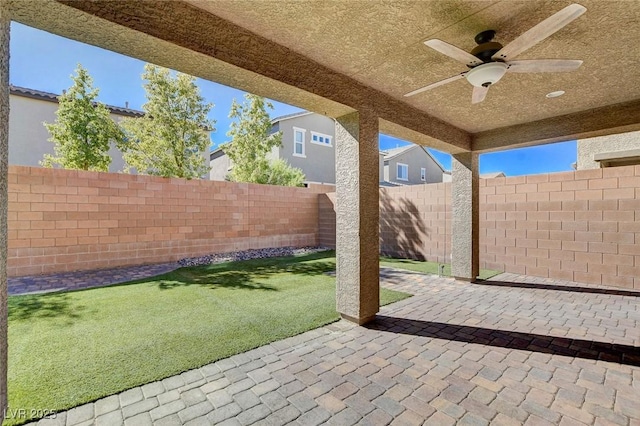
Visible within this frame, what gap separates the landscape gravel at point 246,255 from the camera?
7518 mm

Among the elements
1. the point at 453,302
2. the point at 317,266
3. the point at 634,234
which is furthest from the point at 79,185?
the point at 634,234

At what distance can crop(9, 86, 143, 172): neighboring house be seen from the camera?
37.2 feet

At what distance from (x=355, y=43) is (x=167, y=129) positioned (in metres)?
8.53

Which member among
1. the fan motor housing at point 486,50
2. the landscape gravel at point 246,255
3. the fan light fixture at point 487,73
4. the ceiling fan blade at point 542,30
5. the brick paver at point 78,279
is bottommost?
the brick paver at point 78,279

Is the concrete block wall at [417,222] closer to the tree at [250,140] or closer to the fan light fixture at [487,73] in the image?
the fan light fixture at [487,73]

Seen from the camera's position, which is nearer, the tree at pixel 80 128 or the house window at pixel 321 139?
the tree at pixel 80 128

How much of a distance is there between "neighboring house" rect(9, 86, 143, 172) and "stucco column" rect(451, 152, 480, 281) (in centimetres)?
1513

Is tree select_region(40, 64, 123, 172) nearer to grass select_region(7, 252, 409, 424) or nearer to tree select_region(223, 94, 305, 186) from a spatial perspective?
tree select_region(223, 94, 305, 186)

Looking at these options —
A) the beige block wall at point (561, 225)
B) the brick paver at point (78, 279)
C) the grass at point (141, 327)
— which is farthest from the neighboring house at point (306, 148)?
the grass at point (141, 327)

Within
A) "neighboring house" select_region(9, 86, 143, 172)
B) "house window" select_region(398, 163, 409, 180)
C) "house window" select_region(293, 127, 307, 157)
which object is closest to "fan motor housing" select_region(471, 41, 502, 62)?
"house window" select_region(293, 127, 307, 157)

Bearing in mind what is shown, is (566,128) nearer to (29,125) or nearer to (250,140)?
(250,140)

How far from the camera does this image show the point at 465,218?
573 cm

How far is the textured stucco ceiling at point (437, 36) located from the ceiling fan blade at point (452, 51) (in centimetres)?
24

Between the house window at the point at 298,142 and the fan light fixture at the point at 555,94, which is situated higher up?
the house window at the point at 298,142
